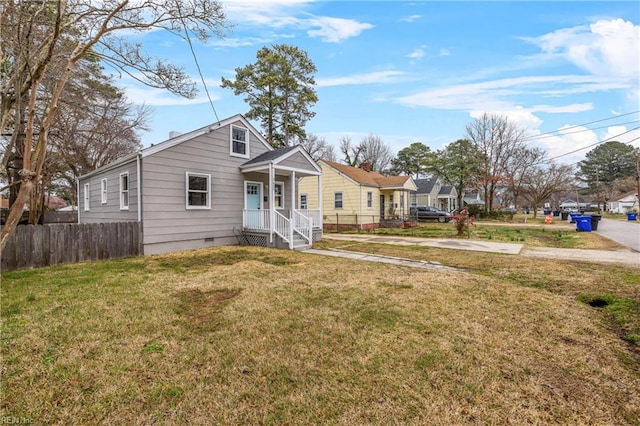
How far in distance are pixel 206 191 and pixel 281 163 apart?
2.99 metres

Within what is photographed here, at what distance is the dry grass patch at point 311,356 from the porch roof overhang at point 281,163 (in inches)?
256

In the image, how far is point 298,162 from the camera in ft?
40.5

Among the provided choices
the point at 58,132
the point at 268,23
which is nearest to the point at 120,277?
the point at 268,23

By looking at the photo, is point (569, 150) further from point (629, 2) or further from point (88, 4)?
point (88, 4)

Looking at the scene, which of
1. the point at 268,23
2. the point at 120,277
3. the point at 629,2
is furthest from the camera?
the point at 629,2

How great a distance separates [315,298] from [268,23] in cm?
875

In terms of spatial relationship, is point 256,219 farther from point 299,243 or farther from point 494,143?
point 494,143

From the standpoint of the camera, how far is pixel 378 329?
377cm

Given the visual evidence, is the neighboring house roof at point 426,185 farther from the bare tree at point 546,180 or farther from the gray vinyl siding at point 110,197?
the gray vinyl siding at point 110,197

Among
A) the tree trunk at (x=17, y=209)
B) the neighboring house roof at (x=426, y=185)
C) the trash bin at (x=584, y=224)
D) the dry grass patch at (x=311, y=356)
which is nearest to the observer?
the dry grass patch at (x=311, y=356)

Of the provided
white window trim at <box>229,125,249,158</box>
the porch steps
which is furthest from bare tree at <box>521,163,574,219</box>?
white window trim at <box>229,125,249,158</box>

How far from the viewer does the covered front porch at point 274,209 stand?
36.7ft

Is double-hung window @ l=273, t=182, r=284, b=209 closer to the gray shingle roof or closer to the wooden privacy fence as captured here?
the gray shingle roof

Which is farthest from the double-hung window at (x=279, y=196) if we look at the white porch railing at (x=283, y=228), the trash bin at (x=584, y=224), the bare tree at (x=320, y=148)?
the bare tree at (x=320, y=148)
